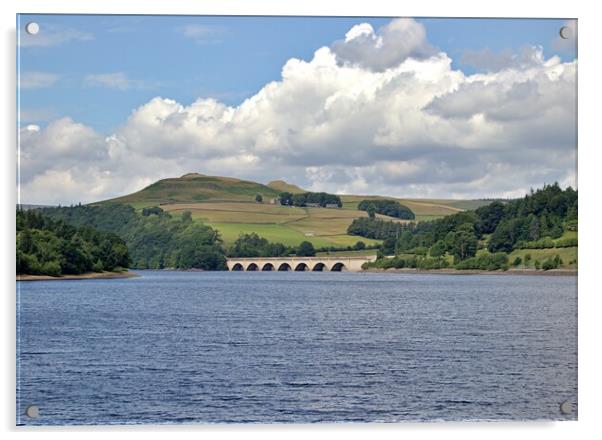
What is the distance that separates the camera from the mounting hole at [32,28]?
13.8 metres

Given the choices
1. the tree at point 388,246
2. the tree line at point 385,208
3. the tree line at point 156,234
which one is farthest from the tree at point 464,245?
the tree line at point 156,234

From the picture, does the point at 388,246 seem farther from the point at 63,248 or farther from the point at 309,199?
the point at 63,248

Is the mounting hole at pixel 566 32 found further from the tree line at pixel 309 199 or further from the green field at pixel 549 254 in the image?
the tree line at pixel 309 199

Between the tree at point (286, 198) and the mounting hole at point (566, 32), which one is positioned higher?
the mounting hole at point (566, 32)

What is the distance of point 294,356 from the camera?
19.3 metres

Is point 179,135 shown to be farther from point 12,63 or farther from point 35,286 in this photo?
point 35,286

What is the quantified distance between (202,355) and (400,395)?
5.13m

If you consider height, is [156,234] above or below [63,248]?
above

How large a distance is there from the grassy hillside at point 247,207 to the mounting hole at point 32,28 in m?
5.23

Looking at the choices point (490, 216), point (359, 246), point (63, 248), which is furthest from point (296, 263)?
point (490, 216)

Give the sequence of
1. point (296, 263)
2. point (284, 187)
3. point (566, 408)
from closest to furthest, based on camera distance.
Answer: point (566, 408), point (284, 187), point (296, 263)

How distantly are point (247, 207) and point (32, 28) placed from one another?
309 inches

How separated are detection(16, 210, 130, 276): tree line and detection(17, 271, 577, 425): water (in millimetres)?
953

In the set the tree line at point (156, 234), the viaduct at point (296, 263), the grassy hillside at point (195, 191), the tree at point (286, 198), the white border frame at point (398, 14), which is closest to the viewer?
the white border frame at point (398, 14)
